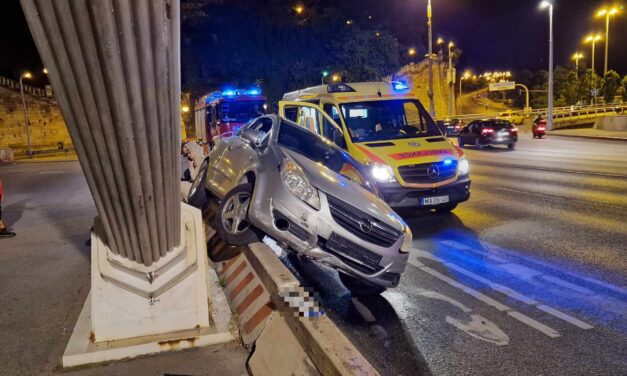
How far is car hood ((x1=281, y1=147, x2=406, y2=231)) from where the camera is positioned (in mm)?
5352

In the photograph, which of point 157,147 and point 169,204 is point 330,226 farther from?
point 157,147

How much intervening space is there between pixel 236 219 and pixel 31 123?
50.1 m

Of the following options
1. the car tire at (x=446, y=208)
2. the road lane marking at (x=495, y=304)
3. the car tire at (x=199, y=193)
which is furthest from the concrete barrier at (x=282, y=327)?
the car tire at (x=446, y=208)

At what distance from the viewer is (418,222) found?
9.52m

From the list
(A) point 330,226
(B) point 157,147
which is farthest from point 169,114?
(A) point 330,226

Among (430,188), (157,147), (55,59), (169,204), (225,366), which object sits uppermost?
(55,59)

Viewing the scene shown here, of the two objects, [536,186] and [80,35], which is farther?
[536,186]

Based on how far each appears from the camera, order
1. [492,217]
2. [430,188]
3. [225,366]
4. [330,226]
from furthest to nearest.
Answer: [492,217], [430,188], [330,226], [225,366]

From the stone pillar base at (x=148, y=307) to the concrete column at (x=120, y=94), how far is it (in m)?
0.45

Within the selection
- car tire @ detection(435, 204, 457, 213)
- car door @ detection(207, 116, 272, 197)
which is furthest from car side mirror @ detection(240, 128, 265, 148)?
car tire @ detection(435, 204, 457, 213)

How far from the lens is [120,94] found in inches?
113

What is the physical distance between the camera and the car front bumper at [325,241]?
5.17m

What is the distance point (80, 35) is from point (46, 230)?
25.5ft

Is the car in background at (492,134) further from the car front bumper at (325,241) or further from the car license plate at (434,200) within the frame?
the car front bumper at (325,241)
